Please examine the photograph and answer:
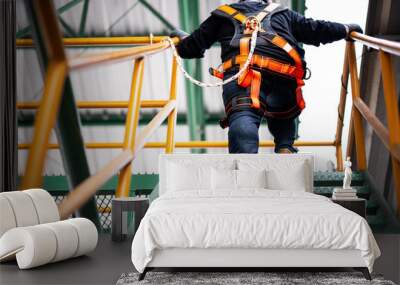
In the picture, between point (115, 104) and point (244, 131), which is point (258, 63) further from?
point (115, 104)

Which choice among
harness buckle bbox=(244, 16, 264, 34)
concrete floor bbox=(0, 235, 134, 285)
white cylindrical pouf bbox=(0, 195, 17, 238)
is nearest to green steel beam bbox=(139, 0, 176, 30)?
harness buckle bbox=(244, 16, 264, 34)

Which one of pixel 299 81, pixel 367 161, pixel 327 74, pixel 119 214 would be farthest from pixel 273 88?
pixel 119 214

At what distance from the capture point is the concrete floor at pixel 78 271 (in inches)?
125

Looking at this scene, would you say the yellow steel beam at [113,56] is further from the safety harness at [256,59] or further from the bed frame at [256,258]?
the bed frame at [256,258]

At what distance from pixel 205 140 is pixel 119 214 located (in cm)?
A: 170

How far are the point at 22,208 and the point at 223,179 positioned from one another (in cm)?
129

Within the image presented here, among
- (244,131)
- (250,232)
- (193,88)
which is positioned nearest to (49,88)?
(250,232)

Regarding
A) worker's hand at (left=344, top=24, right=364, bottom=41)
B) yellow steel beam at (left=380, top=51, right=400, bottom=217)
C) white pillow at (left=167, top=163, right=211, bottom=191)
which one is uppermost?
worker's hand at (left=344, top=24, right=364, bottom=41)

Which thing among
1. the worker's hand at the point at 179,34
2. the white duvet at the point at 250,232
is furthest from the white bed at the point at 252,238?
the worker's hand at the point at 179,34

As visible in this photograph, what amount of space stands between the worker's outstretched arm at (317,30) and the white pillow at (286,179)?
125cm

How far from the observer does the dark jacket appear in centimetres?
501

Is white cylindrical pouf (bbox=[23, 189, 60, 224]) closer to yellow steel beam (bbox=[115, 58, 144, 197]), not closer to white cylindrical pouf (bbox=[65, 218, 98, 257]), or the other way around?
white cylindrical pouf (bbox=[65, 218, 98, 257])

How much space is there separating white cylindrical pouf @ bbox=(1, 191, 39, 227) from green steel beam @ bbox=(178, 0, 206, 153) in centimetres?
237

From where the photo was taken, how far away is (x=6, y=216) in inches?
138
